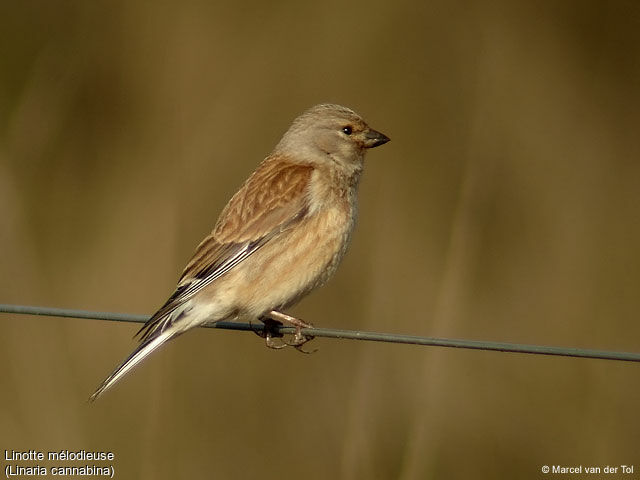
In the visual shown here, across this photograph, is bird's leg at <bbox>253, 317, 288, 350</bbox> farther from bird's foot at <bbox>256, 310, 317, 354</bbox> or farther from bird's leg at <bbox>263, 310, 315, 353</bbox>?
bird's leg at <bbox>263, 310, 315, 353</bbox>

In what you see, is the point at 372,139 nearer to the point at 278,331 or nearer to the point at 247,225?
the point at 247,225

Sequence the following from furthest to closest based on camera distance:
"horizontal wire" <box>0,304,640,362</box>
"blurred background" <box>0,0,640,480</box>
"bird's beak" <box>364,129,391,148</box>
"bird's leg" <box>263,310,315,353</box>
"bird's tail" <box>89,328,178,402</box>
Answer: "blurred background" <box>0,0,640,480</box> → "bird's beak" <box>364,129,391,148</box> → "bird's leg" <box>263,310,315,353</box> → "bird's tail" <box>89,328,178,402</box> → "horizontal wire" <box>0,304,640,362</box>

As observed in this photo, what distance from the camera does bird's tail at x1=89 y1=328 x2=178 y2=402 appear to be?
356cm

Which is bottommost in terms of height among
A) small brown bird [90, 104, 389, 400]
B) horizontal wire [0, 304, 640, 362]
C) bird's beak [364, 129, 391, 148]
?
horizontal wire [0, 304, 640, 362]

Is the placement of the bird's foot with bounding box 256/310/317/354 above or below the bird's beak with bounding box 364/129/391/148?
below

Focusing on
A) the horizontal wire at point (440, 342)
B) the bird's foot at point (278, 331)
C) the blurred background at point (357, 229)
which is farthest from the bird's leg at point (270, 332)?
the blurred background at point (357, 229)

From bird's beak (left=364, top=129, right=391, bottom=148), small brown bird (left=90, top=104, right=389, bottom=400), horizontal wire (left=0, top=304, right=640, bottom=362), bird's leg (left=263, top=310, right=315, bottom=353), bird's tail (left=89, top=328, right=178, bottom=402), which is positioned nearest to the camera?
horizontal wire (left=0, top=304, right=640, bottom=362)

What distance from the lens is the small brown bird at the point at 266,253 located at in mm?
3871

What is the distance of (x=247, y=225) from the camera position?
4.05 meters

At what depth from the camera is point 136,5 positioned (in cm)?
630

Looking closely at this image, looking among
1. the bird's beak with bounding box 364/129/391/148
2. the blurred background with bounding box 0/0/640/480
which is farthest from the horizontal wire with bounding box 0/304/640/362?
the blurred background with bounding box 0/0/640/480

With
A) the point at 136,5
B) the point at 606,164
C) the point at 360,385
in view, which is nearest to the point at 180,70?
the point at 136,5

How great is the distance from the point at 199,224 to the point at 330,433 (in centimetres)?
143

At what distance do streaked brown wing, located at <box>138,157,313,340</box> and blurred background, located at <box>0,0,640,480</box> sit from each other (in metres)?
1.23
